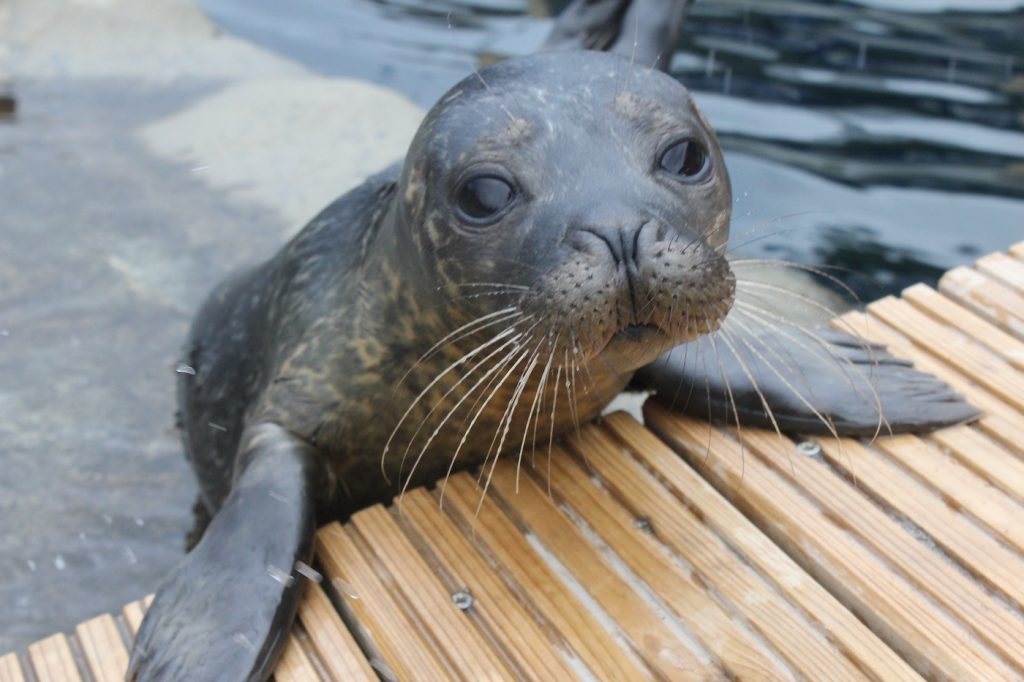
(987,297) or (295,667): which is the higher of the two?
(987,297)

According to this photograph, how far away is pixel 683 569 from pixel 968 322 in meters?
1.38

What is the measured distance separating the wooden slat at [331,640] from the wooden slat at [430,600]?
16cm

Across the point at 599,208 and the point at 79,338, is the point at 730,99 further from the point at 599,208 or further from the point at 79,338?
the point at 599,208

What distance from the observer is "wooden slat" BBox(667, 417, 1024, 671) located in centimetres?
256

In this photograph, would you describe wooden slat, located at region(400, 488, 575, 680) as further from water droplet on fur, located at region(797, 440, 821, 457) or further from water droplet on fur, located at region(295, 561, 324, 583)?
water droplet on fur, located at region(797, 440, 821, 457)

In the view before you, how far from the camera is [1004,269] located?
150 inches

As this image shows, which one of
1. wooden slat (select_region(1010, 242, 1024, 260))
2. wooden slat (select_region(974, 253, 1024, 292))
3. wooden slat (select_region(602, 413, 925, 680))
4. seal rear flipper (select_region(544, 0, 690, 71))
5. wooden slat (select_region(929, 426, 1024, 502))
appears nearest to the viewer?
wooden slat (select_region(602, 413, 925, 680))

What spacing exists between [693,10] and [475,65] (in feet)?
5.42

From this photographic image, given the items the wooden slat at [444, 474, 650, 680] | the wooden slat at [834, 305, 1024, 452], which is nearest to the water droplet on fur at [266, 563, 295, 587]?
the wooden slat at [444, 474, 650, 680]

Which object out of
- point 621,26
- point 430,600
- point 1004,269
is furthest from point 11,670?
point 621,26

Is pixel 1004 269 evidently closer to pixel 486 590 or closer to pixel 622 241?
pixel 622 241

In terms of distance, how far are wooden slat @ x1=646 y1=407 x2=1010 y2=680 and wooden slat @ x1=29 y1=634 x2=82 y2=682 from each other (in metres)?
1.54

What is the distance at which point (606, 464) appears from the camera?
3078mm

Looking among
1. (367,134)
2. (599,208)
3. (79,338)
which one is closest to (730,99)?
(367,134)
